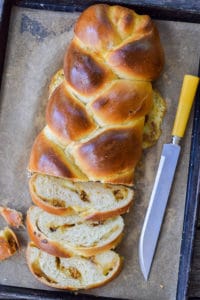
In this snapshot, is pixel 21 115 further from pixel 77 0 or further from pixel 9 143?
pixel 77 0

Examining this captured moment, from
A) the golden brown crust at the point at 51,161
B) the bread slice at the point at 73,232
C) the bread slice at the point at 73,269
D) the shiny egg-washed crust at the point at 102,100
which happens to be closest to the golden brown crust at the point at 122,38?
the shiny egg-washed crust at the point at 102,100

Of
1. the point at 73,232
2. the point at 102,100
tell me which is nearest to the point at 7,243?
the point at 73,232

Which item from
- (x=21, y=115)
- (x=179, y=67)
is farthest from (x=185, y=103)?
(x=21, y=115)

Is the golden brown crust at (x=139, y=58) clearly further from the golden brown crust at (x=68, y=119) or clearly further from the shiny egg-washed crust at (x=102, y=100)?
the golden brown crust at (x=68, y=119)

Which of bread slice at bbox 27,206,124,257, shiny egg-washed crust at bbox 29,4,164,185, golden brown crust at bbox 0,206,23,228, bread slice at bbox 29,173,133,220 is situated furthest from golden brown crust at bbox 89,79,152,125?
golden brown crust at bbox 0,206,23,228

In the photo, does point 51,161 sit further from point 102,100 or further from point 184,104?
point 184,104

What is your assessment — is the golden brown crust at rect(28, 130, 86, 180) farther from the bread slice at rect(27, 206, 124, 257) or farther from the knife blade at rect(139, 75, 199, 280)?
the knife blade at rect(139, 75, 199, 280)
